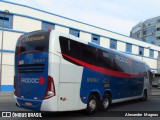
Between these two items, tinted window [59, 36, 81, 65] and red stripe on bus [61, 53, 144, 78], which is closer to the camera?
tinted window [59, 36, 81, 65]

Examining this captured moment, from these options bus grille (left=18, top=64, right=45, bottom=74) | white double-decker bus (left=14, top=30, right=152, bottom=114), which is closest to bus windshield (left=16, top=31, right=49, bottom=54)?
white double-decker bus (left=14, top=30, right=152, bottom=114)

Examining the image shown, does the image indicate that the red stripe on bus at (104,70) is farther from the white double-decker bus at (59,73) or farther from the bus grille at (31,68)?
the bus grille at (31,68)

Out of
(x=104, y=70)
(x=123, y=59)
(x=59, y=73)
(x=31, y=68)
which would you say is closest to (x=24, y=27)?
(x=123, y=59)

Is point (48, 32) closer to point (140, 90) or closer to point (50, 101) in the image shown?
point (50, 101)

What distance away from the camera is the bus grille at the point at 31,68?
10.1m

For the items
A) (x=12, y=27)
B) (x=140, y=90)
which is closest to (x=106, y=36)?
(x=12, y=27)

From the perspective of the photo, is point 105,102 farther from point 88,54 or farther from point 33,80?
point 33,80

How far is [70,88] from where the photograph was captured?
10.6 metres

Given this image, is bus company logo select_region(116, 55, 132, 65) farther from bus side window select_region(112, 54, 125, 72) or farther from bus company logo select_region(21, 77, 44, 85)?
bus company logo select_region(21, 77, 44, 85)

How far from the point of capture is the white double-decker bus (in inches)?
392

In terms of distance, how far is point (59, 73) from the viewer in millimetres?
10086

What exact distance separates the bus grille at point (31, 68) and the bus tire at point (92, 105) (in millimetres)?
2856

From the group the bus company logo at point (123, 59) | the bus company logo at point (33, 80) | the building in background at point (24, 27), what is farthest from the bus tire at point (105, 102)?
the building in background at point (24, 27)

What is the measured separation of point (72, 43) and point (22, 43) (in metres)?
2.02
